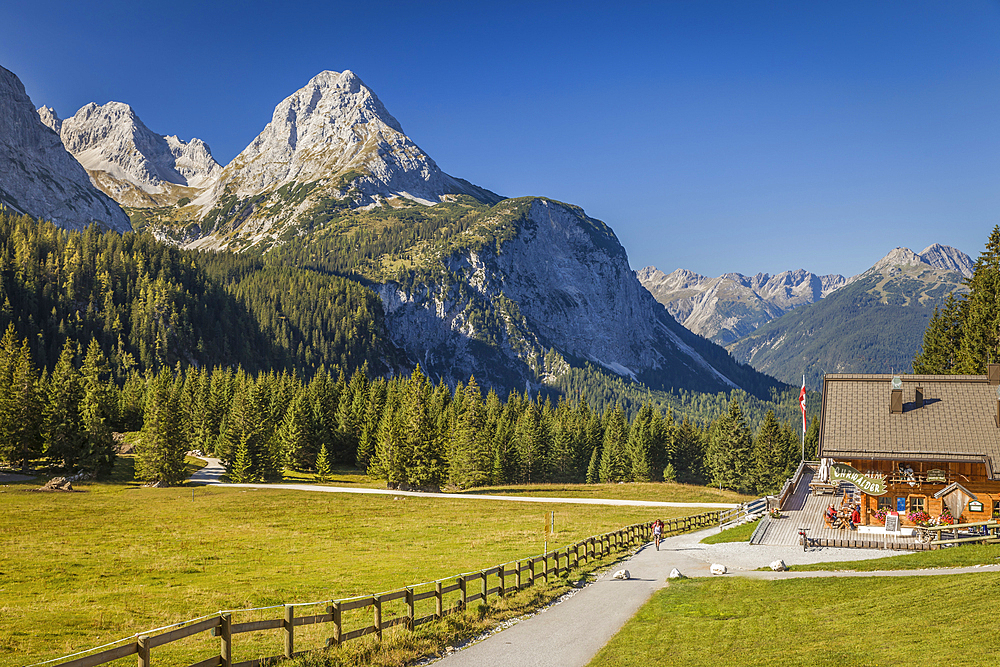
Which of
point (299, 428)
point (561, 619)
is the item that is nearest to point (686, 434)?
point (299, 428)

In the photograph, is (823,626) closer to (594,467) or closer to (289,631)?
(289,631)

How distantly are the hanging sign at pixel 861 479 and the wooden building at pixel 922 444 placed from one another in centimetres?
6

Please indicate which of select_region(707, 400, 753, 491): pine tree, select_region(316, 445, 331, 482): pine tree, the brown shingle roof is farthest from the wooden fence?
select_region(707, 400, 753, 491): pine tree

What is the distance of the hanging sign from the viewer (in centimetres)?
4434

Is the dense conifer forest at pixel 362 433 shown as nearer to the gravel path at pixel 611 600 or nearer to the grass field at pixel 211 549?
the grass field at pixel 211 549

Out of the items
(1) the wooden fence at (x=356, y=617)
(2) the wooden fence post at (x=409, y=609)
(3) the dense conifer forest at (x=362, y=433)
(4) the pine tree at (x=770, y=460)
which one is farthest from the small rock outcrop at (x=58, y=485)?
(4) the pine tree at (x=770, y=460)

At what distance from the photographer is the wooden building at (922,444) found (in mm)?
43562

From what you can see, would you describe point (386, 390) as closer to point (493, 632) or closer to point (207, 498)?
point (207, 498)

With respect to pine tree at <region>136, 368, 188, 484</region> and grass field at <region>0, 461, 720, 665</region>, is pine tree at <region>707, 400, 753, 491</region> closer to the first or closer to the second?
grass field at <region>0, 461, 720, 665</region>

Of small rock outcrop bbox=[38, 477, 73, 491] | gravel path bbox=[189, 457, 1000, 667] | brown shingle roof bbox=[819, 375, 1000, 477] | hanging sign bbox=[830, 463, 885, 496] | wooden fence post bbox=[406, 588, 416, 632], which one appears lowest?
small rock outcrop bbox=[38, 477, 73, 491]

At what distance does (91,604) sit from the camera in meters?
27.0

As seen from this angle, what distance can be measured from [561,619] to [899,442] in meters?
31.3

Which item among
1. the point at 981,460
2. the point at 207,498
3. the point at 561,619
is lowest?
the point at 207,498

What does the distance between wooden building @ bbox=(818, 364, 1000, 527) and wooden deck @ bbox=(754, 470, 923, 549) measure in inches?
113
